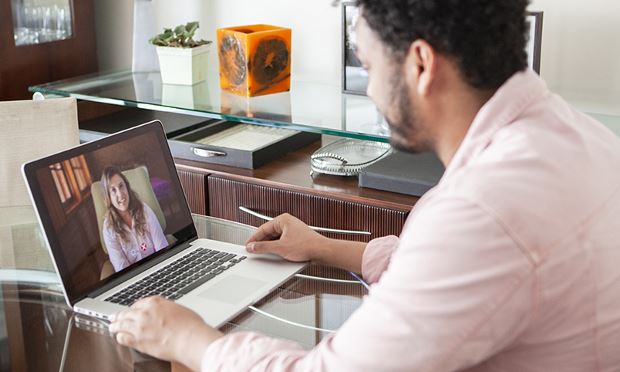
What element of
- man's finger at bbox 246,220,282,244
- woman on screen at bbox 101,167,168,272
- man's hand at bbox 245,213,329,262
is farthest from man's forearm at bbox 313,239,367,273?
woman on screen at bbox 101,167,168,272

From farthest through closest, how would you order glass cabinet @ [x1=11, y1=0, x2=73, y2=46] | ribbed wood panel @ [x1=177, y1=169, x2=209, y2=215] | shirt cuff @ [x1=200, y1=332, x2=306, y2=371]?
1. glass cabinet @ [x1=11, y1=0, x2=73, y2=46]
2. ribbed wood panel @ [x1=177, y1=169, x2=209, y2=215]
3. shirt cuff @ [x1=200, y1=332, x2=306, y2=371]

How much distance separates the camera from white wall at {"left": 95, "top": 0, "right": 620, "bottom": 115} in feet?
7.80

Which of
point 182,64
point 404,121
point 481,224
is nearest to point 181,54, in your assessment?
point 182,64

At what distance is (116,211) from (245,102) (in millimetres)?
985

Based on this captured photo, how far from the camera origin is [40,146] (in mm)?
2342

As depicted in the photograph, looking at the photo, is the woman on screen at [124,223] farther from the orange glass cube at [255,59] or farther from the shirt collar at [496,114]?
the orange glass cube at [255,59]

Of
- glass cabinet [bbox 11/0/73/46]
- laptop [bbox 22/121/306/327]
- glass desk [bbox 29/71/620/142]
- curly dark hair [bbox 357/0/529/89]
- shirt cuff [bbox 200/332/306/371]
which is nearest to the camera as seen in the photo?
curly dark hair [bbox 357/0/529/89]

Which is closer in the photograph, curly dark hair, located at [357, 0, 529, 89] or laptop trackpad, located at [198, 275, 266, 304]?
curly dark hair, located at [357, 0, 529, 89]

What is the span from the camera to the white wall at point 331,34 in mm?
2377

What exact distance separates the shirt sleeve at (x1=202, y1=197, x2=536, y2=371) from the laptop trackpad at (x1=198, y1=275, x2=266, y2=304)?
0.49 meters

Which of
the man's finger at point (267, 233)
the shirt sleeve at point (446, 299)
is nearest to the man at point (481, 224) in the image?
the shirt sleeve at point (446, 299)

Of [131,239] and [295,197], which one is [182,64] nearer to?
[295,197]

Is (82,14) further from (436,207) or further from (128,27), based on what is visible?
(436,207)

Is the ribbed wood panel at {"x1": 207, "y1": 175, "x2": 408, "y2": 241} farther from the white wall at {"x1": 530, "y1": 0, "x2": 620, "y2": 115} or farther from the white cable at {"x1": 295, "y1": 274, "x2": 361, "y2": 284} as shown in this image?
the white wall at {"x1": 530, "y1": 0, "x2": 620, "y2": 115}
